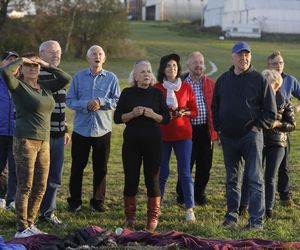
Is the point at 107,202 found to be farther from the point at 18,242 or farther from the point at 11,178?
the point at 18,242

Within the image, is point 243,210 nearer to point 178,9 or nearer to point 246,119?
point 246,119

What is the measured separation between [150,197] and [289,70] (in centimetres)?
2466

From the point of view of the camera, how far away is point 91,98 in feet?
23.7

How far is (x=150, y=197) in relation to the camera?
261 inches

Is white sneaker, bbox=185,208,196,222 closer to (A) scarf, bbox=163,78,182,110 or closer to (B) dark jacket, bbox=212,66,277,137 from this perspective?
(B) dark jacket, bbox=212,66,277,137

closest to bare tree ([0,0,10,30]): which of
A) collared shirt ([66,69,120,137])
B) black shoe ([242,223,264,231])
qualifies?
collared shirt ([66,69,120,137])

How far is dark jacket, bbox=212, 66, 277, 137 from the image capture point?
647 centimetres

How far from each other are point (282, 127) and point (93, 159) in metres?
2.44

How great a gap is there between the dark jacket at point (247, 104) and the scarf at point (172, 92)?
0.67 metres

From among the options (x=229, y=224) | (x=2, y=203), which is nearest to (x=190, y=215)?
(x=229, y=224)

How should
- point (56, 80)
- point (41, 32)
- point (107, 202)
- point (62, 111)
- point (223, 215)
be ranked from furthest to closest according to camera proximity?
1. point (41, 32)
2. point (107, 202)
3. point (223, 215)
4. point (62, 111)
5. point (56, 80)

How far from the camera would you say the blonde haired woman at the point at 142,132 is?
6.49 m

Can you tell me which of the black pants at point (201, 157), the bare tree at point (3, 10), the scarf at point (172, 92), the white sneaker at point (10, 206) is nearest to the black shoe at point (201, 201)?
the black pants at point (201, 157)

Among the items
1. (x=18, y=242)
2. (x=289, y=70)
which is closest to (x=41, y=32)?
(x=289, y=70)
